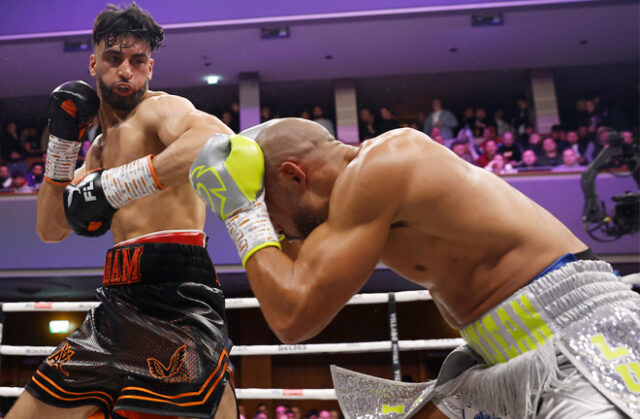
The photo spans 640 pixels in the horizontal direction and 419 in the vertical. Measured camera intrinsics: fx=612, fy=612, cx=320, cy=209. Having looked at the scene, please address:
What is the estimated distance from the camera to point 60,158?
219cm

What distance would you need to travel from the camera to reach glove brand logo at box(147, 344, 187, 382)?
5.82 ft

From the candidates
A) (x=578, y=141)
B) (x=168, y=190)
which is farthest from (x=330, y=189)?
(x=578, y=141)

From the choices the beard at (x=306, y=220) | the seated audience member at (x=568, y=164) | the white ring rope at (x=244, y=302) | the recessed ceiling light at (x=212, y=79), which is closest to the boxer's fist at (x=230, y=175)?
the beard at (x=306, y=220)

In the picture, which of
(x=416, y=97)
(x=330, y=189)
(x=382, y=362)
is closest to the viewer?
(x=330, y=189)

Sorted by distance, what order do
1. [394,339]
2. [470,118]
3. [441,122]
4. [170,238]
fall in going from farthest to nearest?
[470,118] → [441,122] → [394,339] → [170,238]

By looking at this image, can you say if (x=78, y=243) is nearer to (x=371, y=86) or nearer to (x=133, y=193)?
(x=371, y=86)

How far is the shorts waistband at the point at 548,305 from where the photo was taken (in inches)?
48.3

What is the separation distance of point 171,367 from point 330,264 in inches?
32.2

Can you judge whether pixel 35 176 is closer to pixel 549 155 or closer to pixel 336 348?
pixel 336 348

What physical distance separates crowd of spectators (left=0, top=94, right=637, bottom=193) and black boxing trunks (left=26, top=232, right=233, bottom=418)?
5565 mm

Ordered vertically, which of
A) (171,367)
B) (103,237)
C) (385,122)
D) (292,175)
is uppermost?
(385,122)

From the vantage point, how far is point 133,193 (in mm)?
1924

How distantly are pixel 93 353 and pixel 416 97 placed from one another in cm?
934

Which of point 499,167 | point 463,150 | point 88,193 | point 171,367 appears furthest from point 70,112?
point 499,167
